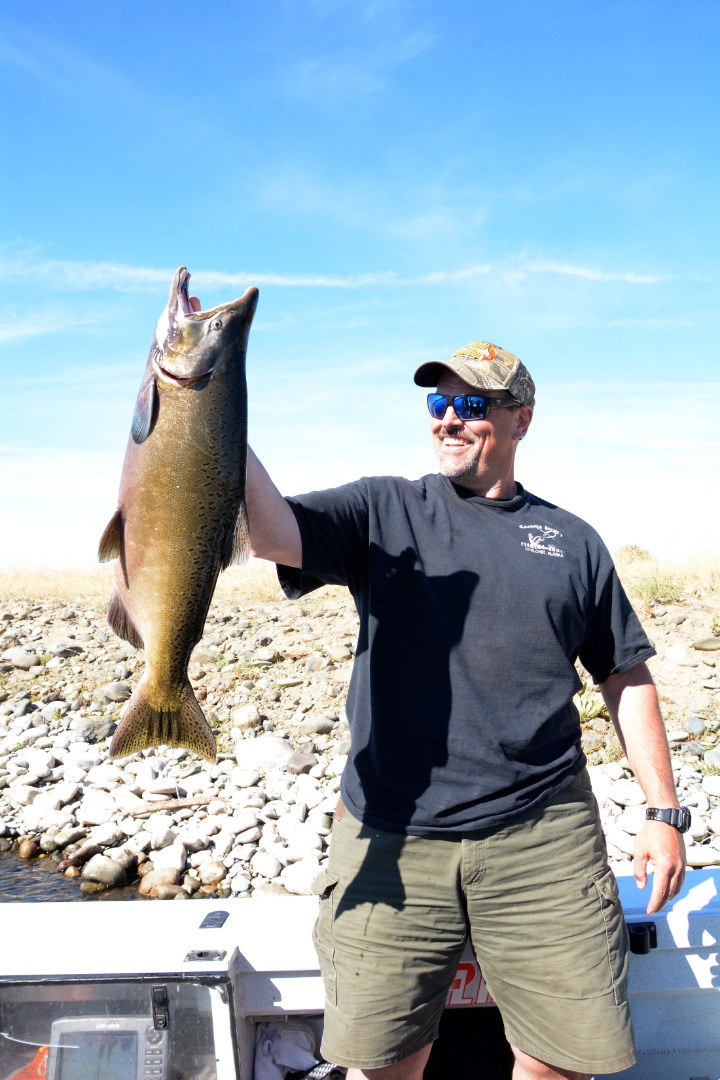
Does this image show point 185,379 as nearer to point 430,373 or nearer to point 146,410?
point 146,410

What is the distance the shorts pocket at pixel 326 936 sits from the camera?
3117 millimetres

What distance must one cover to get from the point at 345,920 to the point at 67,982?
112 cm

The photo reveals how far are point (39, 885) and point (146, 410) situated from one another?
621 cm

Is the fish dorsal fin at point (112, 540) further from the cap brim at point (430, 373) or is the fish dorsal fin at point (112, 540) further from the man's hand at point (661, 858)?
the man's hand at point (661, 858)

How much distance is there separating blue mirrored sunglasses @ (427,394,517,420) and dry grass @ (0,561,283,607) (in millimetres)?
10135

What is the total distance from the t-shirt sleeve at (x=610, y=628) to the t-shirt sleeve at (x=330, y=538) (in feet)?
3.06

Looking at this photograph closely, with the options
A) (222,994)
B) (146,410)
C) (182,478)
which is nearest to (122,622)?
(182,478)

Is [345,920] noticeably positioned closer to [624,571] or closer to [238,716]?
[238,716]

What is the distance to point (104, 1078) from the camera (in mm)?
3408

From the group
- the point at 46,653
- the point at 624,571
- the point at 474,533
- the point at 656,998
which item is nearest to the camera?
the point at 474,533

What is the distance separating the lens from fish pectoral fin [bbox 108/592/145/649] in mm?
2832

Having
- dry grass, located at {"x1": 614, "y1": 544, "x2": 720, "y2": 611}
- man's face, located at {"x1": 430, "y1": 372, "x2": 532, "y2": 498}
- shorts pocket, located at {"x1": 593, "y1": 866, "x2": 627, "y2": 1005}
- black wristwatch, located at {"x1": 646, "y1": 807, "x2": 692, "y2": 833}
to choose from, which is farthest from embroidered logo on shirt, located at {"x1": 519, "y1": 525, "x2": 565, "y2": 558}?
dry grass, located at {"x1": 614, "y1": 544, "x2": 720, "y2": 611}

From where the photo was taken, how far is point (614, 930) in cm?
Result: 320

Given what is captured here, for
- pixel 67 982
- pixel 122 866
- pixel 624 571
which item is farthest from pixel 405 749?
pixel 624 571
